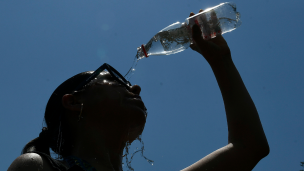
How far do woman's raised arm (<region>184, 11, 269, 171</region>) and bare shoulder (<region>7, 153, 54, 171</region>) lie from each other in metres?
1.32

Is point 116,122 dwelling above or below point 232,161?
above

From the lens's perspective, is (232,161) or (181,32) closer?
(232,161)

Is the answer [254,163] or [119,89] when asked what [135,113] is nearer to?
[119,89]

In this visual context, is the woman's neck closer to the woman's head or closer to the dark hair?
the woman's head

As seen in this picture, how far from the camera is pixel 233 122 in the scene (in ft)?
8.39

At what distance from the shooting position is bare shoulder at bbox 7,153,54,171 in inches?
72.7

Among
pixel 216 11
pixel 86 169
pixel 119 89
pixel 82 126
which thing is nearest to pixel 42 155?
pixel 86 169

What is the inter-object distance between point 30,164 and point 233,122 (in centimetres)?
191

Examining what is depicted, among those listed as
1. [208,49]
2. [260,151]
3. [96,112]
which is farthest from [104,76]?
[260,151]

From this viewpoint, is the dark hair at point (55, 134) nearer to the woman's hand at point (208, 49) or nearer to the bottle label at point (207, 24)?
the woman's hand at point (208, 49)

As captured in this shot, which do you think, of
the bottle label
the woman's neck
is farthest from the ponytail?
the bottle label

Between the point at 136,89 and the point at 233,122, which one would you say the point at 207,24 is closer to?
the point at 136,89

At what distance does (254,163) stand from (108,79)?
6.09 feet

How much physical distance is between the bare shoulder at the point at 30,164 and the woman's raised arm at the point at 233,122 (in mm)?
1319
